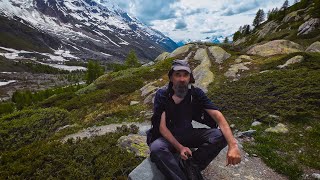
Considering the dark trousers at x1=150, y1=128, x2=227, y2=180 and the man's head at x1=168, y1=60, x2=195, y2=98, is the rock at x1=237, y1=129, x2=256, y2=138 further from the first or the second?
the man's head at x1=168, y1=60, x2=195, y2=98

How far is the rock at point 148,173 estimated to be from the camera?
7.44m

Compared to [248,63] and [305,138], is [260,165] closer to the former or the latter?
[305,138]

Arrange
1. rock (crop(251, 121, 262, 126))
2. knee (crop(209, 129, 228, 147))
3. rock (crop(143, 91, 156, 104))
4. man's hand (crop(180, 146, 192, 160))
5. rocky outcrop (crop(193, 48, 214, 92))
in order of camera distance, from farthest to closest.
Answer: rocky outcrop (crop(193, 48, 214, 92)) → rock (crop(143, 91, 156, 104)) → rock (crop(251, 121, 262, 126)) → knee (crop(209, 129, 228, 147)) → man's hand (crop(180, 146, 192, 160))

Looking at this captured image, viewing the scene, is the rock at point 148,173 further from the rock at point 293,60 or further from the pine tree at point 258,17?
the pine tree at point 258,17

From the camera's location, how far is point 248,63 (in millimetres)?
32812

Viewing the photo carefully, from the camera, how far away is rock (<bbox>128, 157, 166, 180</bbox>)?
7.44m

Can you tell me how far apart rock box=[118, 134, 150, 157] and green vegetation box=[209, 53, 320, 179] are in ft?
15.4

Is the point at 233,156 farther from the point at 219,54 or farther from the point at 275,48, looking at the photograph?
the point at 275,48

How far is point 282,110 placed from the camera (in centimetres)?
1560

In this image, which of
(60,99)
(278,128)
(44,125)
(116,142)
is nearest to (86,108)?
(44,125)

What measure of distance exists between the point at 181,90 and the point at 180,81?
28 cm

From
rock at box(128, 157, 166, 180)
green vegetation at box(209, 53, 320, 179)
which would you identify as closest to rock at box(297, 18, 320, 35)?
green vegetation at box(209, 53, 320, 179)

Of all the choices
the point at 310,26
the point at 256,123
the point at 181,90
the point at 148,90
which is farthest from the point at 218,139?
the point at 310,26

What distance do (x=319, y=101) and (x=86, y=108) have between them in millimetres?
21457
